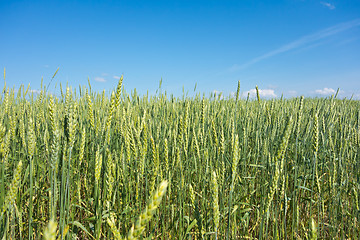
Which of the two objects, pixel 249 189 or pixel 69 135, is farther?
pixel 249 189

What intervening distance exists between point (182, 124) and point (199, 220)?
439mm

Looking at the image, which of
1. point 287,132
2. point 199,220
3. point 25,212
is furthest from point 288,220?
point 25,212

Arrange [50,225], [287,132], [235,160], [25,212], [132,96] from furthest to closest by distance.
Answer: [132,96], [25,212], [287,132], [235,160], [50,225]

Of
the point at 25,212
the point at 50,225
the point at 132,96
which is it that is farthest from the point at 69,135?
the point at 132,96

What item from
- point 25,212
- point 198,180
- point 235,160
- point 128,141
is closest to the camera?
point 235,160

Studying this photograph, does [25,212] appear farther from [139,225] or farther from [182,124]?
[139,225]

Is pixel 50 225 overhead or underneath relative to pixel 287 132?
underneath

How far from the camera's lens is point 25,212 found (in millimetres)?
1291

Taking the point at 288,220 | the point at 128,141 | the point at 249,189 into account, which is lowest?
the point at 288,220

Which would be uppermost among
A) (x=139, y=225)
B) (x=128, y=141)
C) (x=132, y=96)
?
(x=132, y=96)

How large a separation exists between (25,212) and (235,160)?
1.29 meters

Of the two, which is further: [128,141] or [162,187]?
[128,141]

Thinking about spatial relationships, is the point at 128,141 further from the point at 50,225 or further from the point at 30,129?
the point at 50,225

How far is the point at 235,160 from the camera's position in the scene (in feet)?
2.27
